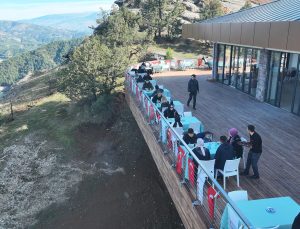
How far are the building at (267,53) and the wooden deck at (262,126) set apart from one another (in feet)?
1.88

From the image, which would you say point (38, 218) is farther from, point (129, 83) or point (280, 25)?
point (280, 25)

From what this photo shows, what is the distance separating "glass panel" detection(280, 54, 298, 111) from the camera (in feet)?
44.3

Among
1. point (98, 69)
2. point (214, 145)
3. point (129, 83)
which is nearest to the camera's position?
point (214, 145)

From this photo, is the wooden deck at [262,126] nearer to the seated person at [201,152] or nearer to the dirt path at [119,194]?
the seated person at [201,152]

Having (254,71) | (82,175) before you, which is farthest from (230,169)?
(82,175)

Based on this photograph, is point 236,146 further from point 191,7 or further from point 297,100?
point 191,7

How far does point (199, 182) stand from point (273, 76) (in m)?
10.2

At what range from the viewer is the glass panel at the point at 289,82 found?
44.3ft

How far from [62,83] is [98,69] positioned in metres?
3.03

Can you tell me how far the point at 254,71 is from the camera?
16.8m

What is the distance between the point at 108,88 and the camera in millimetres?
24250

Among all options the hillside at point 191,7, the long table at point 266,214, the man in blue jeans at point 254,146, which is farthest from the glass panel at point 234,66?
the hillside at point 191,7

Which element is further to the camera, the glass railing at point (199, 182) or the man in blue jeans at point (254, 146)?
the man in blue jeans at point (254, 146)

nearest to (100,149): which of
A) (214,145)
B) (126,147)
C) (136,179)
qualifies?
(126,147)
